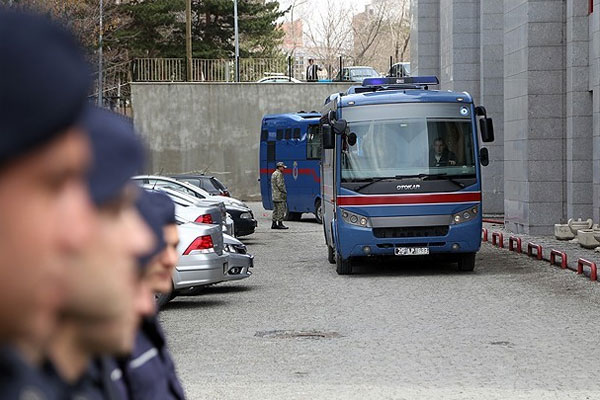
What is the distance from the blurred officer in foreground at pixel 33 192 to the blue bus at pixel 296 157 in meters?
38.2

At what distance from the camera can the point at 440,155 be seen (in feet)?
73.8

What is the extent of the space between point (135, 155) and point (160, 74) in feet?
199

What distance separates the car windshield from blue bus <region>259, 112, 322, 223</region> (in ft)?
55.6

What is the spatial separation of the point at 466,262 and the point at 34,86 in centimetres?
2175

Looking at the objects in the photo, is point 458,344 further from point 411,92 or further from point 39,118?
point 39,118

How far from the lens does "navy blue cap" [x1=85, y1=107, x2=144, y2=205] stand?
4.82ft

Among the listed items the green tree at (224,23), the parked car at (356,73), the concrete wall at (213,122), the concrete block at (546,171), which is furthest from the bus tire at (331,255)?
the green tree at (224,23)

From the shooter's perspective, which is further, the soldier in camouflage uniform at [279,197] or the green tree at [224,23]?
the green tree at [224,23]

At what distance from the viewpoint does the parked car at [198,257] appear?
58.1 feet

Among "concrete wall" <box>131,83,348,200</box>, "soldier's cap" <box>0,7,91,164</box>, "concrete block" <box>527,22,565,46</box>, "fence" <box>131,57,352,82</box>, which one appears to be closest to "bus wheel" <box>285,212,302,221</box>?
"concrete block" <box>527,22,565,46</box>

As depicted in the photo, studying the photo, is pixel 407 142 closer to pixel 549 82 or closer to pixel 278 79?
pixel 549 82

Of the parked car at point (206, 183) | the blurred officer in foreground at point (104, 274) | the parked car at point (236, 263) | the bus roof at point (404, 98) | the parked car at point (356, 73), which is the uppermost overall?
the parked car at point (356, 73)

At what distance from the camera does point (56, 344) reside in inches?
56.7

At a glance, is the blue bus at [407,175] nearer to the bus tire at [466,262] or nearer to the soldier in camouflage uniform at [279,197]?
the bus tire at [466,262]
